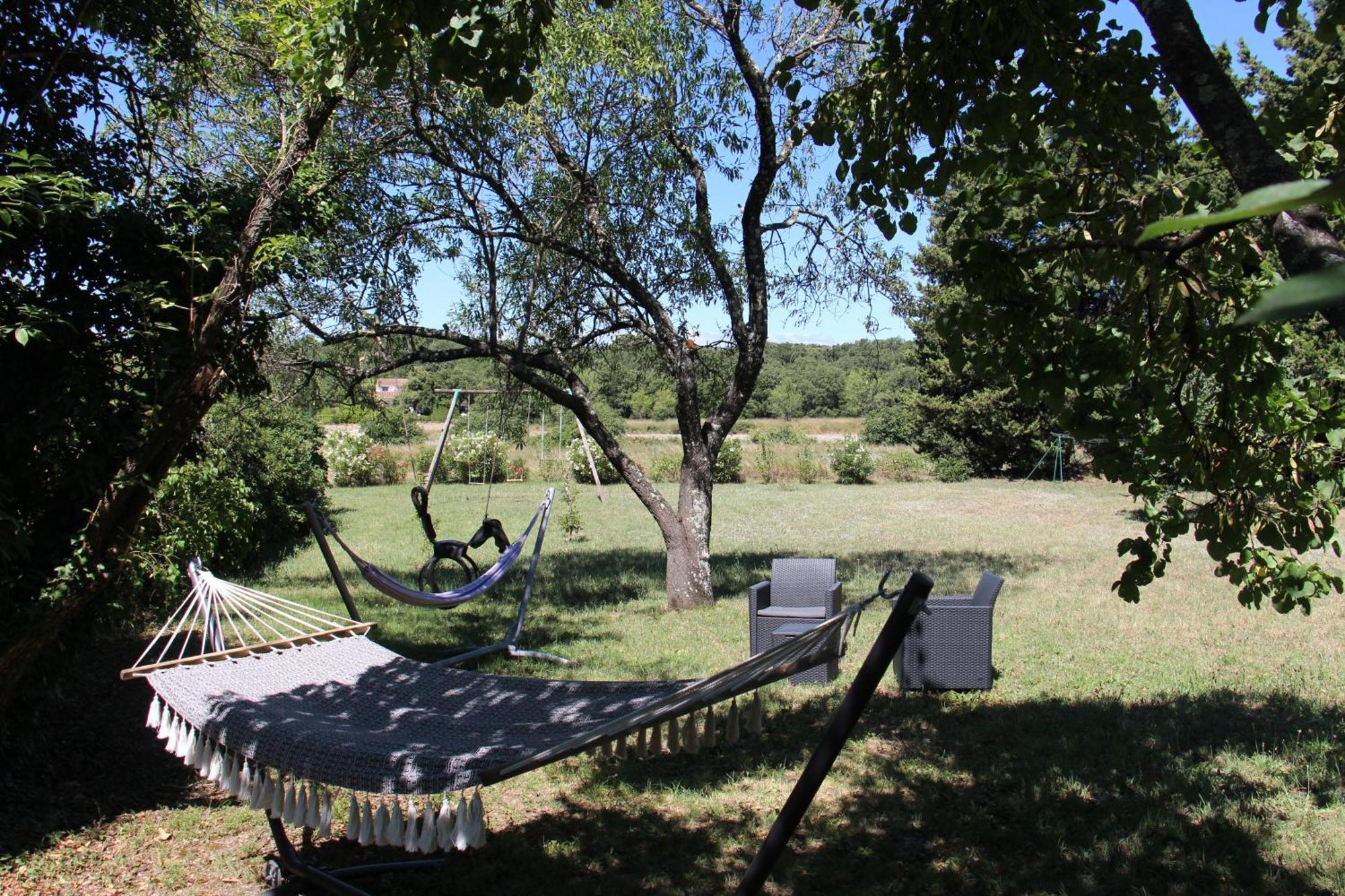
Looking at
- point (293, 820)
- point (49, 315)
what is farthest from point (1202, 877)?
point (49, 315)

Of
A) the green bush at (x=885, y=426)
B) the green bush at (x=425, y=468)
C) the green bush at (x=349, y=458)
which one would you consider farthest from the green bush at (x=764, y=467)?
the green bush at (x=349, y=458)

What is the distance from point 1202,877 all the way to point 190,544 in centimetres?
567

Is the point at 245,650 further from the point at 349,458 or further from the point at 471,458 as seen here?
the point at 349,458

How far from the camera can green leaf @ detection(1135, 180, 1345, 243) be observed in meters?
0.32

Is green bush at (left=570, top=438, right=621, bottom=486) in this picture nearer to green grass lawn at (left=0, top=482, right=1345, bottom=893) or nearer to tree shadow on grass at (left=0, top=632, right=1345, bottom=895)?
green grass lawn at (left=0, top=482, right=1345, bottom=893)

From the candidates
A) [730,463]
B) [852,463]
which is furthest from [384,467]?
[852,463]

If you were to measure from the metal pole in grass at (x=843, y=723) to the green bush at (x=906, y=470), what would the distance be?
59.8 feet

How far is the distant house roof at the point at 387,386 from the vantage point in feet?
24.7

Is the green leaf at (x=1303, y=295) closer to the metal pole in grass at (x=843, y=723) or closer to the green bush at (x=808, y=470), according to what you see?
the metal pole in grass at (x=843, y=723)

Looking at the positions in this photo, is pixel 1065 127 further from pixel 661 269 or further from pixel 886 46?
pixel 661 269

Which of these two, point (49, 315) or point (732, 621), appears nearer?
point (49, 315)

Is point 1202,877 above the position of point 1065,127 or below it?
below

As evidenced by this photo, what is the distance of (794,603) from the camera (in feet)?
19.7

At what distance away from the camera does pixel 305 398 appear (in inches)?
294
